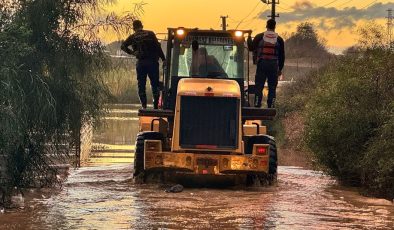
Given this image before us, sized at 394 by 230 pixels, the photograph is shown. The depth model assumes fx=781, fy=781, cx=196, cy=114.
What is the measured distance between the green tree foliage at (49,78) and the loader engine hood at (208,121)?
187cm

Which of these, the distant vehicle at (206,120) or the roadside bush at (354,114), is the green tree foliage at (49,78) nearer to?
the distant vehicle at (206,120)

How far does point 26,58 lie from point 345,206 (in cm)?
719

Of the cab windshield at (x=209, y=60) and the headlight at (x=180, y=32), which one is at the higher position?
the headlight at (x=180, y=32)

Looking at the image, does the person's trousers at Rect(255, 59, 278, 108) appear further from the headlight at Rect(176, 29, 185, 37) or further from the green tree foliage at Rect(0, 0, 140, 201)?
the green tree foliage at Rect(0, 0, 140, 201)

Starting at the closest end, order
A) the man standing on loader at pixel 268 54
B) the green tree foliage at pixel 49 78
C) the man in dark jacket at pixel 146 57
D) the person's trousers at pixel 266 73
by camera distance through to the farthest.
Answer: the green tree foliage at pixel 49 78 → the man in dark jacket at pixel 146 57 → the man standing on loader at pixel 268 54 → the person's trousers at pixel 266 73

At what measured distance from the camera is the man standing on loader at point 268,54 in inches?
732

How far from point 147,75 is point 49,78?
10.9 ft

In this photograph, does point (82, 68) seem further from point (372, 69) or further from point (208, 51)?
point (372, 69)

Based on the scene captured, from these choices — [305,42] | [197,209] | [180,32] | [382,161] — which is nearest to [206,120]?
[180,32]

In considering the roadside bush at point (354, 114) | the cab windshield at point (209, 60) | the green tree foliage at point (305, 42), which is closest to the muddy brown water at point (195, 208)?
the roadside bush at point (354, 114)

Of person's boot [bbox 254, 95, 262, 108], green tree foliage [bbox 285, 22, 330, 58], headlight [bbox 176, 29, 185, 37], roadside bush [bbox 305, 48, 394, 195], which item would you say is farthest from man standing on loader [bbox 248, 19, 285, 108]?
green tree foliage [bbox 285, 22, 330, 58]

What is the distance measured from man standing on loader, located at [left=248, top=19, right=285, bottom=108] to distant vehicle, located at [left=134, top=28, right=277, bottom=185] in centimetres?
42

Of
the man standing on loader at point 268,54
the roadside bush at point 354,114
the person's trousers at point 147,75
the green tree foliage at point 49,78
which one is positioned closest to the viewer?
the green tree foliage at point 49,78

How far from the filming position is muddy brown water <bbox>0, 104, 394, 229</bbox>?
1323 cm
